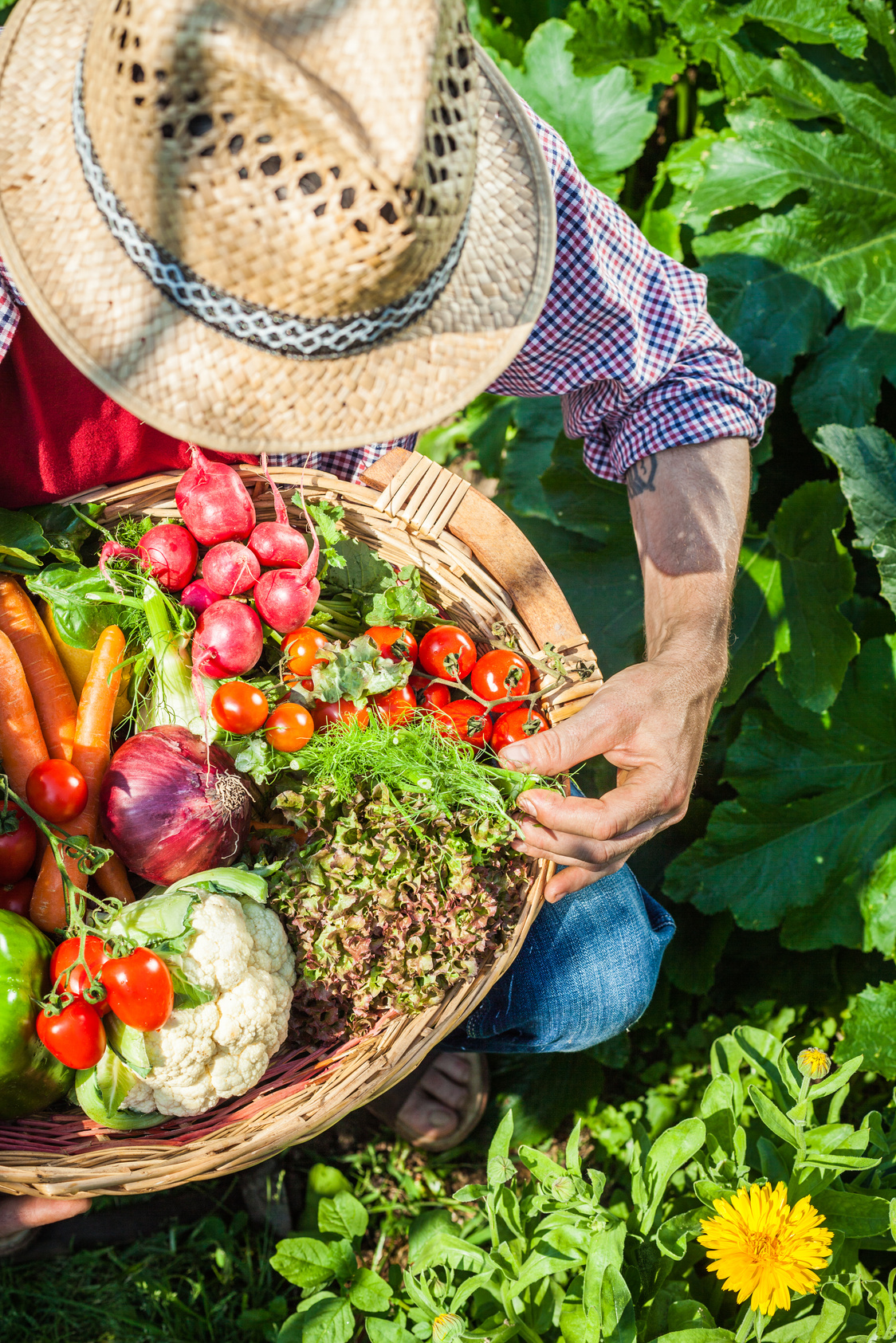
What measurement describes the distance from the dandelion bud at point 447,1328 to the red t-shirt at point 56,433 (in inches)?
57.2

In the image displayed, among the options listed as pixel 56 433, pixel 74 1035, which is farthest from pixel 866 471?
pixel 74 1035

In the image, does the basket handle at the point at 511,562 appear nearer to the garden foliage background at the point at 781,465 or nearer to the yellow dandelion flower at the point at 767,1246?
the garden foliage background at the point at 781,465

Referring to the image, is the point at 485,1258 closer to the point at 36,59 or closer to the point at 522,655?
the point at 522,655

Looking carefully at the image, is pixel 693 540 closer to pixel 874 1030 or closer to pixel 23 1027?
pixel 874 1030

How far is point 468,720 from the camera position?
5.25 ft

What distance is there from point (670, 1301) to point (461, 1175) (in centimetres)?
84

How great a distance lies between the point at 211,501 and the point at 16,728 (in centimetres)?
50

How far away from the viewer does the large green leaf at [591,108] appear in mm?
2555

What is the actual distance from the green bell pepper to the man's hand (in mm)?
765

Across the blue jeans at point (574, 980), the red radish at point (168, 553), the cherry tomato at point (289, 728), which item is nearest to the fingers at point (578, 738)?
the cherry tomato at point (289, 728)

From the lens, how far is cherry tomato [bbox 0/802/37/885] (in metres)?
1.46

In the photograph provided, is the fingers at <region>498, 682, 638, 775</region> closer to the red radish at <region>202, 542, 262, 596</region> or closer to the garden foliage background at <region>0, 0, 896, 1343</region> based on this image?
the red radish at <region>202, 542, 262, 596</region>

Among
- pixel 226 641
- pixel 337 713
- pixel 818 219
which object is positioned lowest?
pixel 337 713

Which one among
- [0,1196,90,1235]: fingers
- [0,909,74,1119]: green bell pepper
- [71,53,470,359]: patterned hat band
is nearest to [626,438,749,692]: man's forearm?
[71,53,470,359]: patterned hat band
